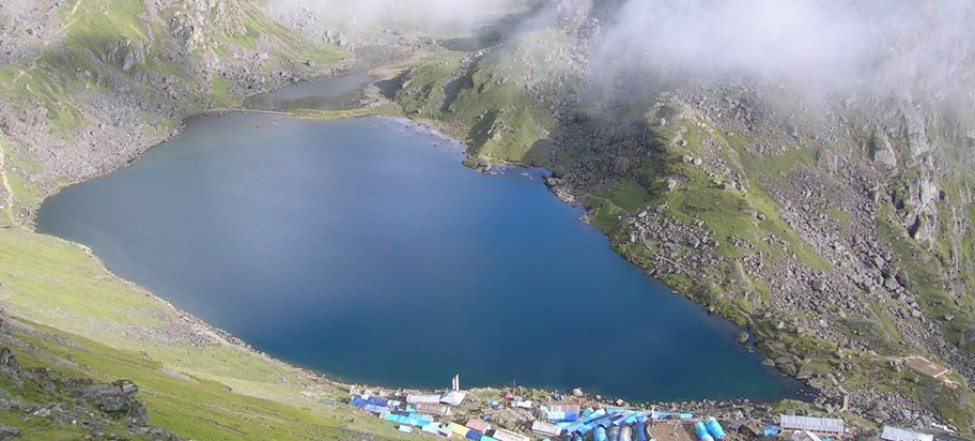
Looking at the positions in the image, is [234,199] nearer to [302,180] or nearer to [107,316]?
[302,180]

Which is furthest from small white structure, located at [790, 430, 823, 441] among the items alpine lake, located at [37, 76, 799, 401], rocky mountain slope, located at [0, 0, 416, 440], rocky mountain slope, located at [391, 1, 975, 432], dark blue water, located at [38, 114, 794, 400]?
rocky mountain slope, located at [0, 0, 416, 440]

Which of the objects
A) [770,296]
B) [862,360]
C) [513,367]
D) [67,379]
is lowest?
[67,379]

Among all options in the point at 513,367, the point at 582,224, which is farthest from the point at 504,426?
the point at 582,224

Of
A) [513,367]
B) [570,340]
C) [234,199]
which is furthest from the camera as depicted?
[234,199]

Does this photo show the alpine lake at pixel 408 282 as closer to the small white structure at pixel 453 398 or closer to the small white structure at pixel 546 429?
the small white structure at pixel 453 398

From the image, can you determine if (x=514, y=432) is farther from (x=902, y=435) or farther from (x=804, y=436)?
(x=902, y=435)
